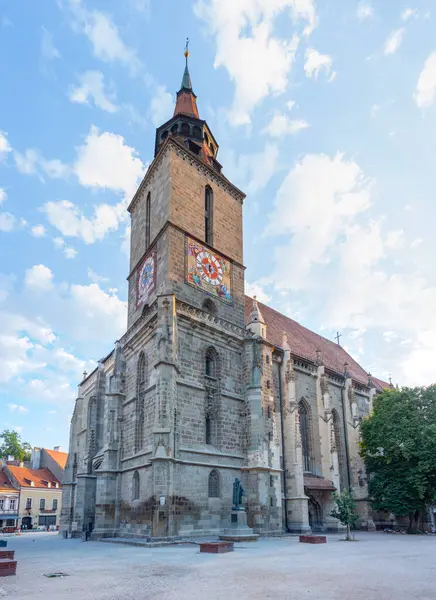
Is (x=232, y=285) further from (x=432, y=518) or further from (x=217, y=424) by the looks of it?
(x=432, y=518)

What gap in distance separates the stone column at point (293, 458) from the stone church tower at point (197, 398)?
0.06 metres

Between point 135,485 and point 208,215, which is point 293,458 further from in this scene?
point 208,215

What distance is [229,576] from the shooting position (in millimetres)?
10523

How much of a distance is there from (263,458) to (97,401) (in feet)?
40.8

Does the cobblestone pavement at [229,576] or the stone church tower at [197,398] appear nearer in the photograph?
the cobblestone pavement at [229,576]

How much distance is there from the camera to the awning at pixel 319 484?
89.0 feet

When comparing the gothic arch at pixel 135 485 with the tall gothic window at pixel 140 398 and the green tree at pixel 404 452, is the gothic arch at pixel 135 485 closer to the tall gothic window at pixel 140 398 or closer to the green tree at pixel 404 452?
the tall gothic window at pixel 140 398

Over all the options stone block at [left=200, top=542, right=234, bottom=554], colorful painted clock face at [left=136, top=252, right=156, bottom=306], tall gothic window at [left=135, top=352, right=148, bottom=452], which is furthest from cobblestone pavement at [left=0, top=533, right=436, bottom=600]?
colorful painted clock face at [left=136, top=252, right=156, bottom=306]

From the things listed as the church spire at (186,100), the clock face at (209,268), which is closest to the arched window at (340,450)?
the clock face at (209,268)

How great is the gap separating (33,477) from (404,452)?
43.0m

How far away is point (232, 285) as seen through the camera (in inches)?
1093

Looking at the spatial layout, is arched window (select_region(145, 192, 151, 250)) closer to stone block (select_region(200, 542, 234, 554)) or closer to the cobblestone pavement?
the cobblestone pavement

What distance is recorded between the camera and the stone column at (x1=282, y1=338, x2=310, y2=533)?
2558cm

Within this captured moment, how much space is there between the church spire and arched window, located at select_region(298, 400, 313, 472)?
20504mm
